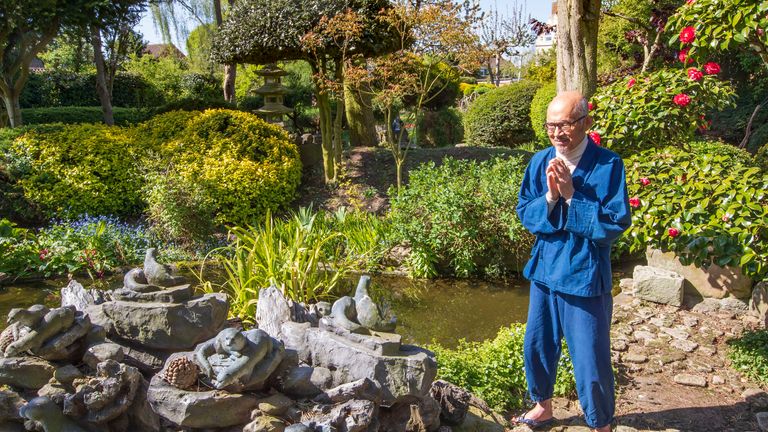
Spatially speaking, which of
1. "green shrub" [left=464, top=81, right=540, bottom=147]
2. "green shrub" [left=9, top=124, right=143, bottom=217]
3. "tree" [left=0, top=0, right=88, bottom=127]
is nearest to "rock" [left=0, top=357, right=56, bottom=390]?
"green shrub" [left=9, top=124, right=143, bottom=217]

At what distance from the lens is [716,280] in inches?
172

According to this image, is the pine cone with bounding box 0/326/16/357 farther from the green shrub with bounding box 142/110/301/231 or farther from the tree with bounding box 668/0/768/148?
the tree with bounding box 668/0/768/148

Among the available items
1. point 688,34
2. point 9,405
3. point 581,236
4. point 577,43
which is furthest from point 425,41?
point 9,405

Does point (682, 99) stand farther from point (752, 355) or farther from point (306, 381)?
point (306, 381)

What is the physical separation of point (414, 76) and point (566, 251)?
15.9 feet

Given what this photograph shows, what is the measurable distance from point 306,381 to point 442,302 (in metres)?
3.02

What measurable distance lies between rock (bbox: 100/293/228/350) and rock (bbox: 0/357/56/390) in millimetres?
271

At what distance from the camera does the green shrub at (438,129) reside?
43.3 ft

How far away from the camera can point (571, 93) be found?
2.35 metres

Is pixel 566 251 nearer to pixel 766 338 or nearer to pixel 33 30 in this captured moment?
pixel 766 338

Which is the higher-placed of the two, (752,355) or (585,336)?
(585,336)

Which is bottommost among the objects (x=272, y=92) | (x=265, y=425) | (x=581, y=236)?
(x=265, y=425)

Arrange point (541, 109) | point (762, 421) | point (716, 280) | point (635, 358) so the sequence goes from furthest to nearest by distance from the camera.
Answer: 1. point (541, 109)
2. point (716, 280)
3. point (635, 358)
4. point (762, 421)

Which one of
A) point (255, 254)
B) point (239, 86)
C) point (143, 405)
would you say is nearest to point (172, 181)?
point (255, 254)
